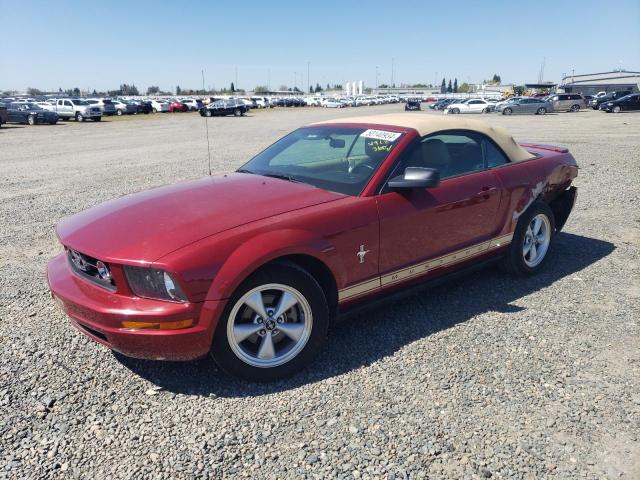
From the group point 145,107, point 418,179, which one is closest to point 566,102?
point 145,107

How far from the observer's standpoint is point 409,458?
2457 millimetres

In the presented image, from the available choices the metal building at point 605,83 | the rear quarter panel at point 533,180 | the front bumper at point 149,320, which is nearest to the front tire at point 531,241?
the rear quarter panel at point 533,180

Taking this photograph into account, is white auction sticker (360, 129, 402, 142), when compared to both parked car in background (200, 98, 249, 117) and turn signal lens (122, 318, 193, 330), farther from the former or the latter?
parked car in background (200, 98, 249, 117)

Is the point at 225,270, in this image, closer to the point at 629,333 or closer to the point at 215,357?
the point at 215,357

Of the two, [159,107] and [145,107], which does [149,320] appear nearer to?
[145,107]

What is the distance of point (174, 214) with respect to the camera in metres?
3.16

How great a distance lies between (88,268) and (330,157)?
2.00m

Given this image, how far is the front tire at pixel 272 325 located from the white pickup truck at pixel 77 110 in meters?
36.3

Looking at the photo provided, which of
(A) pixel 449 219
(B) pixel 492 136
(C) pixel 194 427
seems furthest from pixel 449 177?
(C) pixel 194 427

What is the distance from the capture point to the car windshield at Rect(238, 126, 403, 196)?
3627 millimetres

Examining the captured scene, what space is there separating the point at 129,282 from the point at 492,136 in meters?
3.31

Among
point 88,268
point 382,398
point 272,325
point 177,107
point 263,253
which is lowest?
point 382,398

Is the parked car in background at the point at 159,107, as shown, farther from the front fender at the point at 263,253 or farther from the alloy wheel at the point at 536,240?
the front fender at the point at 263,253

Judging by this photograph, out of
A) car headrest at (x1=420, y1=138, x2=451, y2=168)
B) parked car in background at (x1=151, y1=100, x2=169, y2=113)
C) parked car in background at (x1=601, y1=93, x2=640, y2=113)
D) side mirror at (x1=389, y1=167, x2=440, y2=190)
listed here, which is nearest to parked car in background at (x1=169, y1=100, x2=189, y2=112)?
parked car in background at (x1=151, y1=100, x2=169, y2=113)
